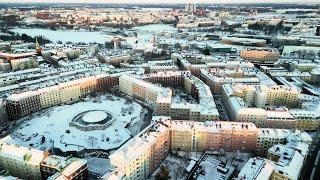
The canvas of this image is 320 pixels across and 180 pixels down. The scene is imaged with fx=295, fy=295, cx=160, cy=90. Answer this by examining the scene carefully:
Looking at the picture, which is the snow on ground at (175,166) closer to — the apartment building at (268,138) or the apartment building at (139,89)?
the apartment building at (268,138)

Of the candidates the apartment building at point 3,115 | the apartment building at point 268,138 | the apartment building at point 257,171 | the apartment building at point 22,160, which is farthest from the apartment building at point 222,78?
the apartment building at point 3,115

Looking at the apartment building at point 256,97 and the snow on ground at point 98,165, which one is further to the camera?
the apartment building at point 256,97

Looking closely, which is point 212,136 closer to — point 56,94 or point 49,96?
point 56,94

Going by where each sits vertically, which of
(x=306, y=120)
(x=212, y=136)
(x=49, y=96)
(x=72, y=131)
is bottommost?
(x=72, y=131)

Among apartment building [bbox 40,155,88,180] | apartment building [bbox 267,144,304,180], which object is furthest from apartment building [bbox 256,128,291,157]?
apartment building [bbox 40,155,88,180]

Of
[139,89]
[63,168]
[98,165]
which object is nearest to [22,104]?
[139,89]

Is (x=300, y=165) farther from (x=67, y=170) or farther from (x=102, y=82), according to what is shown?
(x=102, y=82)
